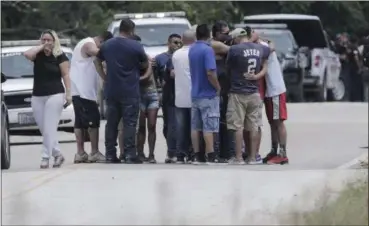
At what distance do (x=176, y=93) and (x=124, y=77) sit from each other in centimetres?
73

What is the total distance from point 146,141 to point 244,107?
2.16 metres

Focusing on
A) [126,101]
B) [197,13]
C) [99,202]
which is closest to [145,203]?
[99,202]

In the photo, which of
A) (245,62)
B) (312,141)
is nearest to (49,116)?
(245,62)

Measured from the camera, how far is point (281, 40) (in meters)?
29.1

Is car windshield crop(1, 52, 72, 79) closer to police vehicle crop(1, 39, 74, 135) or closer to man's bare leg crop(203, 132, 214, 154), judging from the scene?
police vehicle crop(1, 39, 74, 135)

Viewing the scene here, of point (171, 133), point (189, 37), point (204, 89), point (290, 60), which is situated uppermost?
point (189, 37)

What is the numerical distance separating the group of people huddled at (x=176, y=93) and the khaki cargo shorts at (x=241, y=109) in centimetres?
1

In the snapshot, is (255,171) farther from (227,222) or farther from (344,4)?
(344,4)

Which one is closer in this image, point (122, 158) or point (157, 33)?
point (122, 158)

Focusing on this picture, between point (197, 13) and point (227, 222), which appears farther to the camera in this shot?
point (197, 13)

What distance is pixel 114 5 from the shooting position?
32625 millimetres

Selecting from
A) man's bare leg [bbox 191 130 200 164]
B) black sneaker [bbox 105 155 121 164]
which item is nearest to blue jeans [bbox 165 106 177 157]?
man's bare leg [bbox 191 130 200 164]

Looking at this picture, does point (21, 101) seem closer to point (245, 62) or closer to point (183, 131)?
point (183, 131)

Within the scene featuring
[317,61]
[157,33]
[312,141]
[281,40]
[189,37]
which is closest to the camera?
[189,37]
